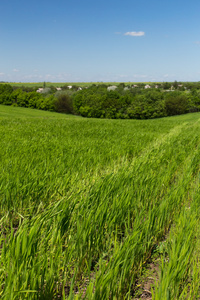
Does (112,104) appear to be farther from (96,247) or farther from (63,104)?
(96,247)

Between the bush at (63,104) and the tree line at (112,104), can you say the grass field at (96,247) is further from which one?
the bush at (63,104)

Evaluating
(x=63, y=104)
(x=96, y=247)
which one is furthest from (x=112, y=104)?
(x=96, y=247)

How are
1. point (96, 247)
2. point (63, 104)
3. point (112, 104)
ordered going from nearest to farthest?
point (96, 247) → point (112, 104) → point (63, 104)

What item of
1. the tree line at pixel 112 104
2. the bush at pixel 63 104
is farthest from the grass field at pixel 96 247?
the bush at pixel 63 104

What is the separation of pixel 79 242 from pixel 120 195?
45.5 inches

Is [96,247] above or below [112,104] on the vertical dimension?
below

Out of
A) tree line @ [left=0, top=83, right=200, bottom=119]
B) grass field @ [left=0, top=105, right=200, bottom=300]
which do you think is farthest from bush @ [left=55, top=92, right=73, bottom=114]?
grass field @ [left=0, top=105, right=200, bottom=300]

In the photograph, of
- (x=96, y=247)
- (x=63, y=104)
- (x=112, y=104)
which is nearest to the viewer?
(x=96, y=247)

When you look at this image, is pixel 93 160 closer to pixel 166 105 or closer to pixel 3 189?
pixel 3 189

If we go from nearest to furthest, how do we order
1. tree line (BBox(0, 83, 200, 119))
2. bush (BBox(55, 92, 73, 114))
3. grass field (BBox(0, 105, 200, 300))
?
grass field (BBox(0, 105, 200, 300)) → tree line (BBox(0, 83, 200, 119)) → bush (BBox(55, 92, 73, 114))

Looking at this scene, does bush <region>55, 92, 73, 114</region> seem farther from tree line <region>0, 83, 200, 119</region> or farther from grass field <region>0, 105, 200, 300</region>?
grass field <region>0, 105, 200, 300</region>

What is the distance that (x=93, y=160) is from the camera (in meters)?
6.31

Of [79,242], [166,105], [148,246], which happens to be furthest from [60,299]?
[166,105]

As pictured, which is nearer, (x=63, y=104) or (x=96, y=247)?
(x=96, y=247)
